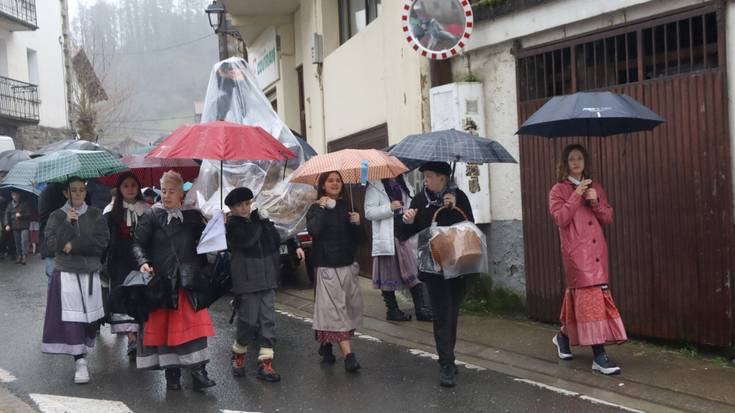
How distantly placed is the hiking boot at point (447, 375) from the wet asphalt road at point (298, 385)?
0.06 meters

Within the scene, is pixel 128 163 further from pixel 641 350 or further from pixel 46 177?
pixel 641 350

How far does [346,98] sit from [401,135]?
2871 mm

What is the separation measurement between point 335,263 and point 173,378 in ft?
5.30

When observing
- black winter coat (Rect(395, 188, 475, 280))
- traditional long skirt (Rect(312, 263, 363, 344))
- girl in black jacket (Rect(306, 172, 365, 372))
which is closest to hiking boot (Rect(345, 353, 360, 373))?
girl in black jacket (Rect(306, 172, 365, 372))

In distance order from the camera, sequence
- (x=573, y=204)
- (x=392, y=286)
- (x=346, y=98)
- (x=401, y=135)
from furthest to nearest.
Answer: (x=346, y=98), (x=401, y=135), (x=392, y=286), (x=573, y=204)

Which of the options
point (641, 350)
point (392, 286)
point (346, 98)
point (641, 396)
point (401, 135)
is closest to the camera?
point (641, 396)

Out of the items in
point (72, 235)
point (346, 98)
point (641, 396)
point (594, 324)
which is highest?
point (346, 98)

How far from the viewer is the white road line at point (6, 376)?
700 centimetres

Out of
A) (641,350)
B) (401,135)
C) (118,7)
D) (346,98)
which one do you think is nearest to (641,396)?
(641,350)

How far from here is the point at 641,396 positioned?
6031mm

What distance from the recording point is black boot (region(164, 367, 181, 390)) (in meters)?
6.63

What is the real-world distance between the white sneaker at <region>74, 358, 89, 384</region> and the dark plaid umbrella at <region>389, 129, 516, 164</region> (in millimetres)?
3122

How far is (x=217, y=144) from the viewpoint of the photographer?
6.72 meters

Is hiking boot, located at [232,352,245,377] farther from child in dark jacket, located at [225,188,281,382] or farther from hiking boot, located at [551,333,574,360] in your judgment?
hiking boot, located at [551,333,574,360]
